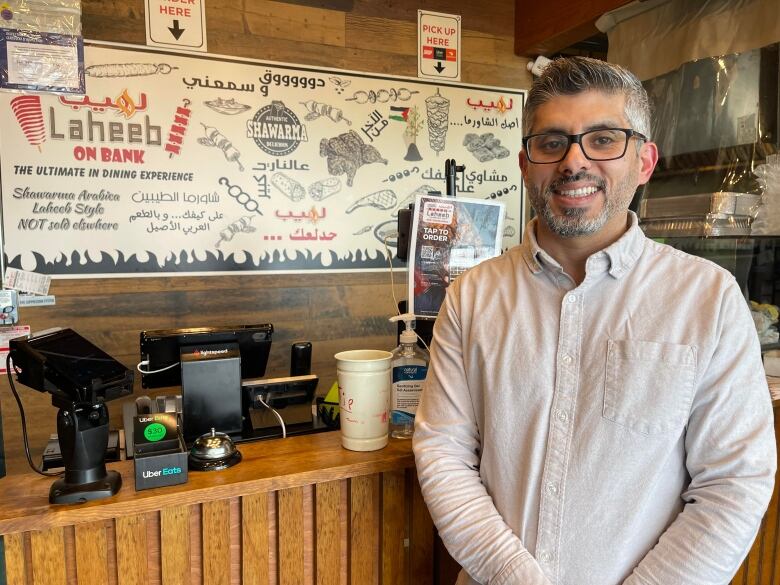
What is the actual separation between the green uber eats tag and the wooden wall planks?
1.45 metres

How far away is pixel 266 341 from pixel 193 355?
248 millimetres

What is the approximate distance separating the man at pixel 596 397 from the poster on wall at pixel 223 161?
126 centimetres

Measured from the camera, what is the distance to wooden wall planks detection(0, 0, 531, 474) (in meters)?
2.35

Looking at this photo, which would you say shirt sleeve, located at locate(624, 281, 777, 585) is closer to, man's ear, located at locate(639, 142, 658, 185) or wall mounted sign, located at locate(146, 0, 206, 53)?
man's ear, located at locate(639, 142, 658, 185)

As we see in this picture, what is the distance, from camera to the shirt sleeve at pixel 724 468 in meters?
0.91

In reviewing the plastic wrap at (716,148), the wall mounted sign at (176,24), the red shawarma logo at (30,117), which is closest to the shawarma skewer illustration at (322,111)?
the wall mounted sign at (176,24)

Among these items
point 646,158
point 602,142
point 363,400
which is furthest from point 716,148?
point 363,400

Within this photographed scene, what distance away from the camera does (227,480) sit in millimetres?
1127

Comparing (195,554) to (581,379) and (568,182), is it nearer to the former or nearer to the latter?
(581,379)

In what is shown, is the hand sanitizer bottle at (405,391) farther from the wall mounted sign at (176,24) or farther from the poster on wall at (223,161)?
the wall mounted sign at (176,24)

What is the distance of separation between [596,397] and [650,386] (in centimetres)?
9

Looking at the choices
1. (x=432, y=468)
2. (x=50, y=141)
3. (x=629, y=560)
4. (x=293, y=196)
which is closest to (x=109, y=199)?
(x=50, y=141)

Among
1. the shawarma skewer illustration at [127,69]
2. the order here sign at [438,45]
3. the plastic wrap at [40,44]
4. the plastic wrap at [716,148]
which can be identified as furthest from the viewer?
the order here sign at [438,45]

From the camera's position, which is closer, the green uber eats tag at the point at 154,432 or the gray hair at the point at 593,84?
the gray hair at the point at 593,84
